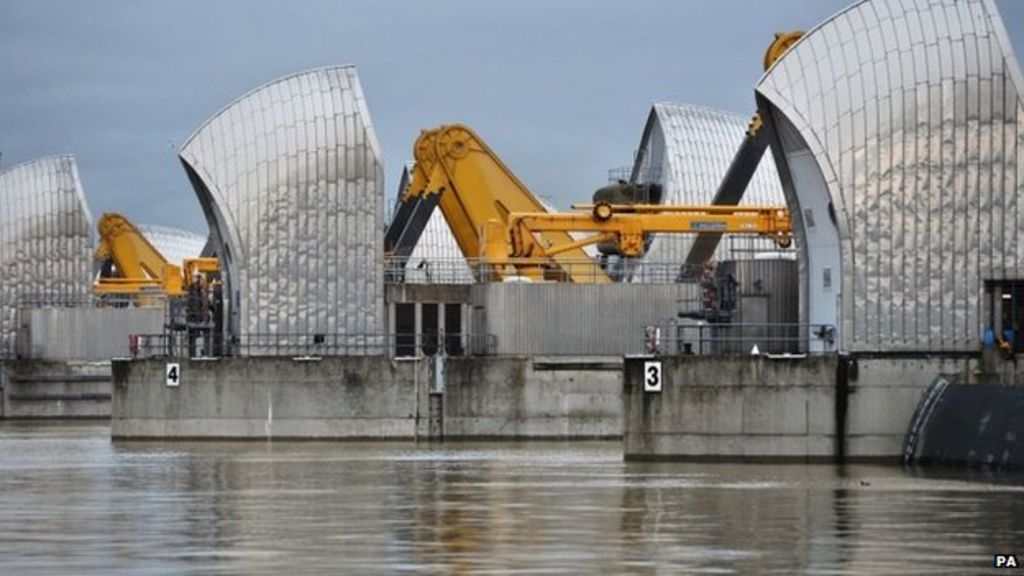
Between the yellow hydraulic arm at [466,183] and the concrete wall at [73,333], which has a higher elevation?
the yellow hydraulic arm at [466,183]

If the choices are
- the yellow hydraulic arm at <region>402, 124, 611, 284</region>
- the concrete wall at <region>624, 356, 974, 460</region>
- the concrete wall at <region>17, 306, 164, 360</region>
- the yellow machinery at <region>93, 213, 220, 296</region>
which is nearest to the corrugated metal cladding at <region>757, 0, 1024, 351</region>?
the concrete wall at <region>624, 356, 974, 460</region>

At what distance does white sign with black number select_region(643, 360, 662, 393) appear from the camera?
62.8m

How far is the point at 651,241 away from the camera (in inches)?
4178

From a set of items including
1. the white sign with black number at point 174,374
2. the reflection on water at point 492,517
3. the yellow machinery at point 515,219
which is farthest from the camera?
the yellow machinery at point 515,219

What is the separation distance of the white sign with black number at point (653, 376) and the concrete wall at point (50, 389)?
46.3 m

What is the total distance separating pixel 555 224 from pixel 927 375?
31.4 metres

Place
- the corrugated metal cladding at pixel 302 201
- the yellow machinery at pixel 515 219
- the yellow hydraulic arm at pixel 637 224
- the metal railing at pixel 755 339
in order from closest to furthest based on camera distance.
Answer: the metal railing at pixel 755 339, the corrugated metal cladding at pixel 302 201, the yellow hydraulic arm at pixel 637 224, the yellow machinery at pixel 515 219

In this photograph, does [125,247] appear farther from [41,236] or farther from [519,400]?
[519,400]

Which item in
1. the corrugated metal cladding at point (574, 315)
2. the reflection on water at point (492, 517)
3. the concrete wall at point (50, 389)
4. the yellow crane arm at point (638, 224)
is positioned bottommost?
the reflection on water at point (492, 517)

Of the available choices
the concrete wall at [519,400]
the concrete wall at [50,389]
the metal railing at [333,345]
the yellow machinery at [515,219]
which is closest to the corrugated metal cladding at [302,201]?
the metal railing at [333,345]

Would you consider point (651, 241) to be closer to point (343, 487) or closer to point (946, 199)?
point (946, 199)

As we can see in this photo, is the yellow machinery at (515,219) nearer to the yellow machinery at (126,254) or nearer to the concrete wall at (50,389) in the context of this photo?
the concrete wall at (50,389)

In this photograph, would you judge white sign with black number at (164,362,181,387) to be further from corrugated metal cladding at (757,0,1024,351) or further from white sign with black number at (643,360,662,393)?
corrugated metal cladding at (757,0,1024,351)

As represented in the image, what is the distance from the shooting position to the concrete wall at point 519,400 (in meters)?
Answer: 79.9
